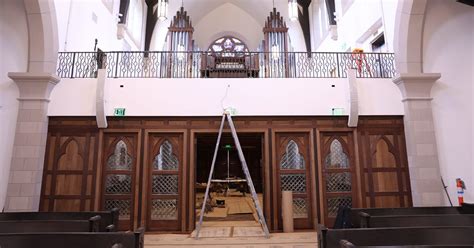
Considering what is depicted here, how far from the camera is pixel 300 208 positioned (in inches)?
214

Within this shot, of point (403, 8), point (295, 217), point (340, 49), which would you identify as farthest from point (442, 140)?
point (340, 49)

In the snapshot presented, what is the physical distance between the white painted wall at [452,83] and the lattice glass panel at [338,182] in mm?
1606

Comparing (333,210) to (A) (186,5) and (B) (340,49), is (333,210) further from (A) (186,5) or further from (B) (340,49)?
(A) (186,5)

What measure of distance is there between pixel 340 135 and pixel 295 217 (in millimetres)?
1774

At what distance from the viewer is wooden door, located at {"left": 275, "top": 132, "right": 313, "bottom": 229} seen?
5.39m

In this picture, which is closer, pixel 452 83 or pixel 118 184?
pixel 452 83

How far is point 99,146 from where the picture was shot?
541 cm

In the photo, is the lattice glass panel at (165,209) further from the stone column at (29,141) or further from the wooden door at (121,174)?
the stone column at (29,141)

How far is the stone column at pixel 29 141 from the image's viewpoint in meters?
4.97

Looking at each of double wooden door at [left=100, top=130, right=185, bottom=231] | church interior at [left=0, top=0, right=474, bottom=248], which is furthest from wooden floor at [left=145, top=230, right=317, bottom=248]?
double wooden door at [left=100, top=130, right=185, bottom=231]

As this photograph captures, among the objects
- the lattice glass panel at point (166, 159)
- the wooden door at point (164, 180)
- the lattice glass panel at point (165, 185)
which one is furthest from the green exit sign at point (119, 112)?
the lattice glass panel at point (165, 185)

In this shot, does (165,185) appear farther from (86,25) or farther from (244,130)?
(86,25)

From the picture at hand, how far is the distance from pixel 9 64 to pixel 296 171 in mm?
5540

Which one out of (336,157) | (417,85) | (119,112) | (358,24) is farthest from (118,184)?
(358,24)
